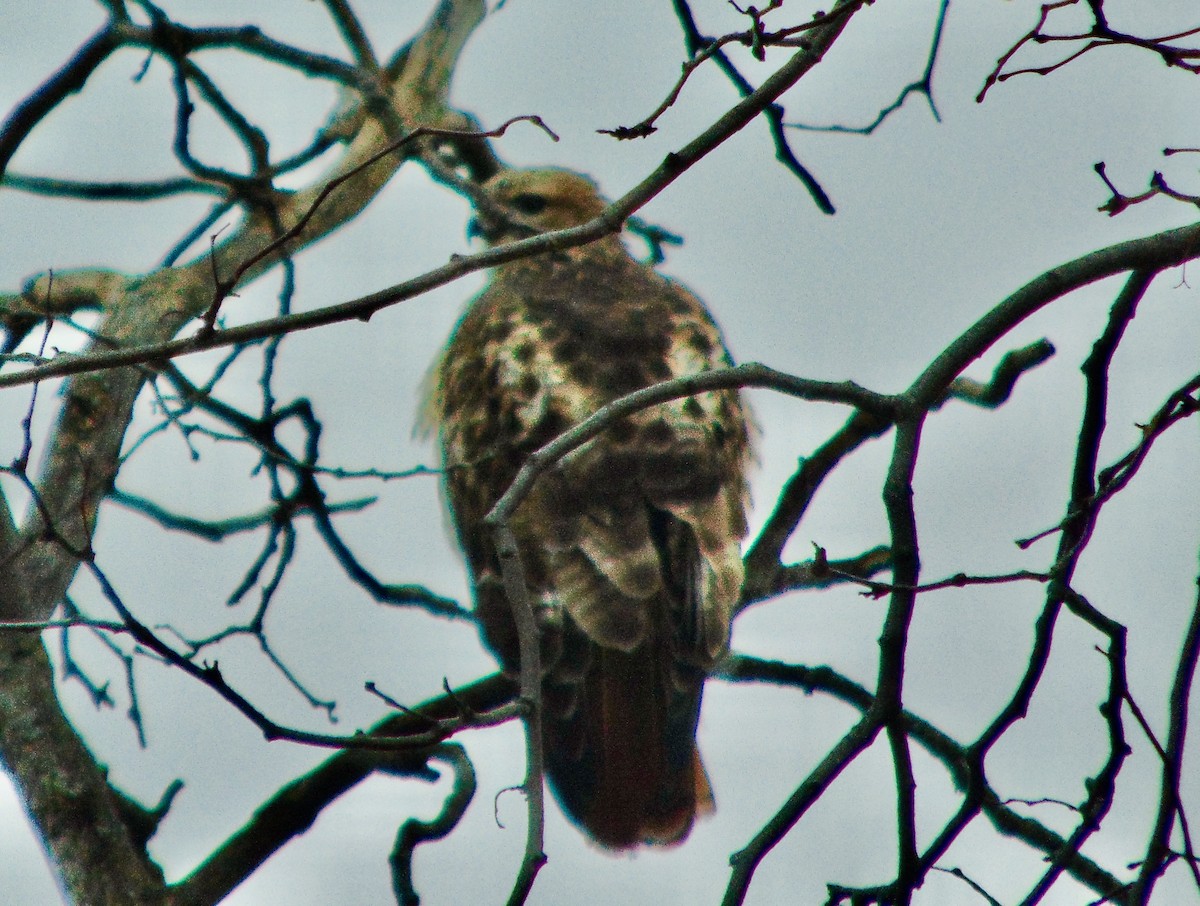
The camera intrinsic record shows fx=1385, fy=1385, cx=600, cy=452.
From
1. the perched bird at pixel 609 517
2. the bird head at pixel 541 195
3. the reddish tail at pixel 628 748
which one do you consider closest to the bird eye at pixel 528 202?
the bird head at pixel 541 195

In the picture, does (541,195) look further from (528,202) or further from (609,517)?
(609,517)

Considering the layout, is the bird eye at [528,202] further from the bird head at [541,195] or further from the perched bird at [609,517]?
the perched bird at [609,517]

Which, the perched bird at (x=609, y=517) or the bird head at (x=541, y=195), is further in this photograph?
the bird head at (x=541, y=195)

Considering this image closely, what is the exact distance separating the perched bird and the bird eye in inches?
25.7

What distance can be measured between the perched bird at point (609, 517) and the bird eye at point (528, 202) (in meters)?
0.65

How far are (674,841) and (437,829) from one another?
0.63m

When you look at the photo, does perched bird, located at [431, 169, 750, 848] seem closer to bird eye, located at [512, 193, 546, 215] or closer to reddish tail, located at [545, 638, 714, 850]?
reddish tail, located at [545, 638, 714, 850]

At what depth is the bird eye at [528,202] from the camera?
5488 mm

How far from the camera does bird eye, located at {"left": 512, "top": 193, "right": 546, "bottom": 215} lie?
549 centimetres

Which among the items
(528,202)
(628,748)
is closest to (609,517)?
(628,748)

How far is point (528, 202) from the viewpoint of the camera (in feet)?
18.0

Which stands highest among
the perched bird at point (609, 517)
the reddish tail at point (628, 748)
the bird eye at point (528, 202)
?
the bird eye at point (528, 202)

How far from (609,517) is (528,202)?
2120 millimetres

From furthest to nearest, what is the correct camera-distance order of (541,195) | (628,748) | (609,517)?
(541,195), (609,517), (628,748)
